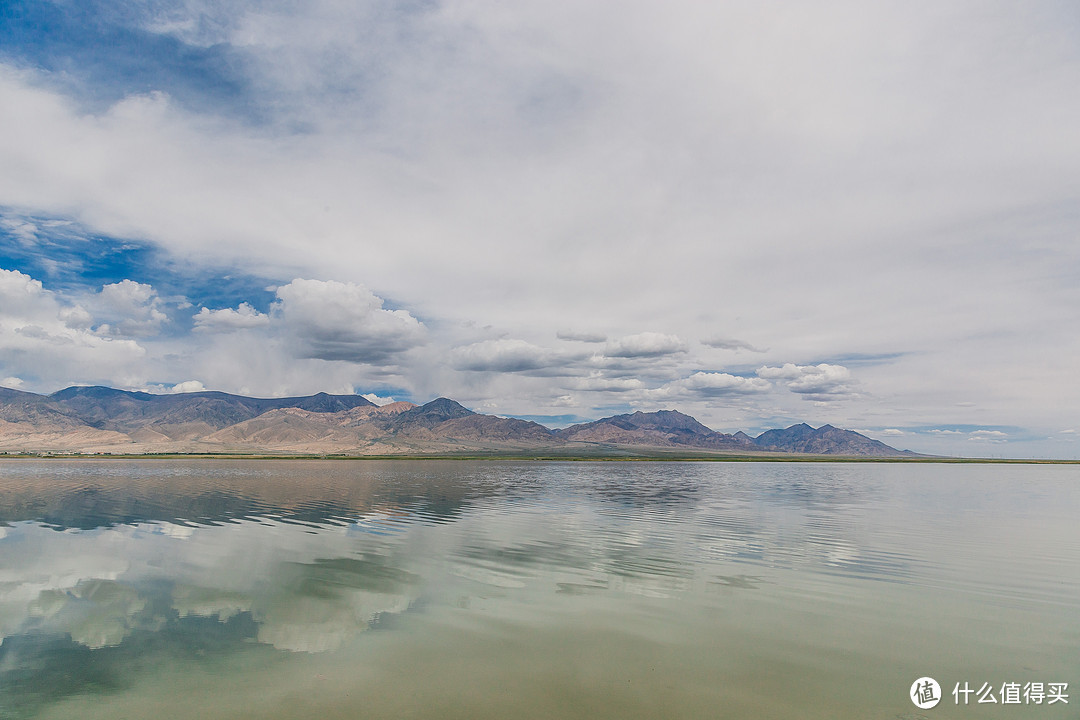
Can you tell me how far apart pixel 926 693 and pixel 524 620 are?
34.2 feet

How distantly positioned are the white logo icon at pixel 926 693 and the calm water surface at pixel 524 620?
21 centimetres

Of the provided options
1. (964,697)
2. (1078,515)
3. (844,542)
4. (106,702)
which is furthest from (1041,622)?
(1078,515)

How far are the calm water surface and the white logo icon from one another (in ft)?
0.69

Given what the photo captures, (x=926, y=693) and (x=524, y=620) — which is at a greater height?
(x=926, y=693)

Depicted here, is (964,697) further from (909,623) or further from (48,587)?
(48,587)

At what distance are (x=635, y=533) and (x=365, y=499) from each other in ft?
109

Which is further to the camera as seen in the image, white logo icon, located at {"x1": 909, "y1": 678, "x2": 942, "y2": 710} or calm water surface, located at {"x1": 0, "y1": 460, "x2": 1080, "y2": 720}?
white logo icon, located at {"x1": 909, "y1": 678, "x2": 942, "y2": 710}

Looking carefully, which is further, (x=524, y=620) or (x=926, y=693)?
(x=524, y=620)

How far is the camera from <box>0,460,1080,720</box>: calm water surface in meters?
11.6

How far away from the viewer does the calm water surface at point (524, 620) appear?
11.6 m

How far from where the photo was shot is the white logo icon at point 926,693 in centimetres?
1183

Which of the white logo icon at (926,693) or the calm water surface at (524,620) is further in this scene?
the white logo icon at (926,693)

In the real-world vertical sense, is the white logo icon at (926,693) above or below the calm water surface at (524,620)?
above

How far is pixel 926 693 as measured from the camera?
12.4 metres
